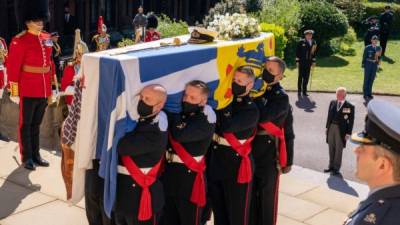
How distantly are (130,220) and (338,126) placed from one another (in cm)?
509

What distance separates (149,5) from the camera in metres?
23.4

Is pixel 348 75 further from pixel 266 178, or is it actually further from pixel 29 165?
pixel 266 178

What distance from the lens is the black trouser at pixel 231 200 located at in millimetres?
5191

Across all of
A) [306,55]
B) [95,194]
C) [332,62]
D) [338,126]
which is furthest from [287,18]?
[95,194]

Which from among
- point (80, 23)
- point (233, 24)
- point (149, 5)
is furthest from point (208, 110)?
point (149, 5)

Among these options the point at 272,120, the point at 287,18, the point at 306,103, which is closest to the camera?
the point at 272,120

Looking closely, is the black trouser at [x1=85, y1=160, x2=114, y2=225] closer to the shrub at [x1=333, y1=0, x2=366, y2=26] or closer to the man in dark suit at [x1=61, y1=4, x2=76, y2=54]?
the man in dark suit at [x1=61, y1=4, x2=76, y2=54]

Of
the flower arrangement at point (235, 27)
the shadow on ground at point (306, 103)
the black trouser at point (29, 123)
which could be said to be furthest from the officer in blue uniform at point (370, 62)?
the black trouser at point (29, 123)

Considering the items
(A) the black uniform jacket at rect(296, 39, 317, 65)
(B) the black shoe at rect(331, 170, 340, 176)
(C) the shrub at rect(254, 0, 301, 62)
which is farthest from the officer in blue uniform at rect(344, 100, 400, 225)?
(C) the shrub at rect(254, 0, 301, 62)

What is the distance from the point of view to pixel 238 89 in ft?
16.9

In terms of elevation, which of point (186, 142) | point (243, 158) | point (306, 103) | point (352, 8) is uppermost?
point (186, 142)

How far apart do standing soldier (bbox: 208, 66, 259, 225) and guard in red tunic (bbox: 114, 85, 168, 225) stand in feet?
2.51

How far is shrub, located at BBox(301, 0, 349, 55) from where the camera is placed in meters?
20.0

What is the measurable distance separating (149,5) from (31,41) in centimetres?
1698
